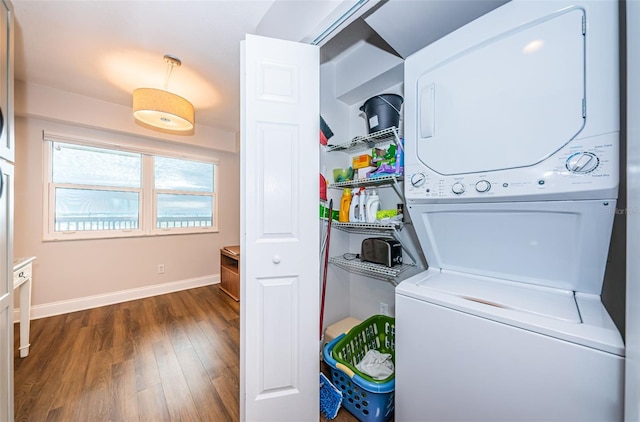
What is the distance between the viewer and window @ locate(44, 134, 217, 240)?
274cm

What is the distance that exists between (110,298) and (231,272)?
58.9 inches

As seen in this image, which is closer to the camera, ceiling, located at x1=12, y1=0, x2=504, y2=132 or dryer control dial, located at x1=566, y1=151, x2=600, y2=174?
dryer control dial, located at x1=566, y1=151, x2=600, y2=174

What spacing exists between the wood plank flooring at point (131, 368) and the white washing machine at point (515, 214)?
91cm

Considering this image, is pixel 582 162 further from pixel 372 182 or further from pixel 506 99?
pixel 372 182

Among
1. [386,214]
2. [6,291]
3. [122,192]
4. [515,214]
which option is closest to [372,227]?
[386,214]

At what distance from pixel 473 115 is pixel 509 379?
1.00m

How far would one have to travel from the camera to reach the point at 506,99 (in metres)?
0.90

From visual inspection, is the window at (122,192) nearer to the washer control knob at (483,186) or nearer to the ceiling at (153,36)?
the ceiling at (153,36)

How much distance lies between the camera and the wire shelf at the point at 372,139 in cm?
141

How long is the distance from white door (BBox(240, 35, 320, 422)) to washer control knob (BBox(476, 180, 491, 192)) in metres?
0.75

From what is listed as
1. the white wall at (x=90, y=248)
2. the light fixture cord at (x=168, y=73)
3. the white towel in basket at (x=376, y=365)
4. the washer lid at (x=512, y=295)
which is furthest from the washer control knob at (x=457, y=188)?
the white wall at (x=90, y=248)

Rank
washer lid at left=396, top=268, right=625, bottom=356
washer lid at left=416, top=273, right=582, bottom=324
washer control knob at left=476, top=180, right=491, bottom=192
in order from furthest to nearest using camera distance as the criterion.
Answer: washer control knob at left=476, top=180, right=491, bottom=192
washer lid at left=416, top=273, right=582, bottom=324
washer lid at left=396, top=268, right=625, bottom=356

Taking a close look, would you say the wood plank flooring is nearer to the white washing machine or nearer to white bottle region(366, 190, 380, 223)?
the white washing machine

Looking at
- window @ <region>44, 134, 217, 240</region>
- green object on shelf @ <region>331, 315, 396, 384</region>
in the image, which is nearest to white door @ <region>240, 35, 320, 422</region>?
green object on shelf @ <region>331, 315, 396, 384</region>
